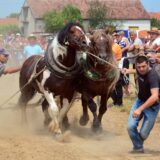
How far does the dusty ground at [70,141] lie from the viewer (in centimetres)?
677

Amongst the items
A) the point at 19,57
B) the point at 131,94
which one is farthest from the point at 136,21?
the point at 131,94

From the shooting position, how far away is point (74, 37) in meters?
7.93

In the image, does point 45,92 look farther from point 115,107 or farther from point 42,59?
point 115,107

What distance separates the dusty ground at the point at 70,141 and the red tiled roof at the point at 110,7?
52536 mm

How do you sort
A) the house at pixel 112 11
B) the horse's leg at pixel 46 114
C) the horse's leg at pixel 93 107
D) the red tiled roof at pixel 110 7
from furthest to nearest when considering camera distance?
the red tiled roof at pixel 110 7, the house at pixel 112 11, the horse's leg at pixel 46 114, the horse's leg at pixel 93 107

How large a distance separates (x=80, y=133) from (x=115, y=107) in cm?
308

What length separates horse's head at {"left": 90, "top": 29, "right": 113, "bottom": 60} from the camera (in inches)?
323

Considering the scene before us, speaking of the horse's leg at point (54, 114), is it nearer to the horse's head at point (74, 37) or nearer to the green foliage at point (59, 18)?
the horse's head at point (74, 37)

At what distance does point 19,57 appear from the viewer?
68.4 ft

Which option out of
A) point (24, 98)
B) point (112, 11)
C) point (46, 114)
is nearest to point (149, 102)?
point (46, 114)

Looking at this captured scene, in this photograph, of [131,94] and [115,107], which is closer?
[115,107]

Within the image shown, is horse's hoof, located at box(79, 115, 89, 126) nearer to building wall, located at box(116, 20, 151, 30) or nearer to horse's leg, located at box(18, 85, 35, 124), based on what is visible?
horse's leg, located at box(18, 85, 35, 124)

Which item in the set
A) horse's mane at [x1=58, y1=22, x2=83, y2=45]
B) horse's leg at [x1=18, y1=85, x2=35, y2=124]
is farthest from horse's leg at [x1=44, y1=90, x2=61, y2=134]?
horse's leg at [x1=18, y1=85, x2=35, y2=124]

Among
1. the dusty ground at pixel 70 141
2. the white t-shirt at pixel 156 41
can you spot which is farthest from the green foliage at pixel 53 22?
the dusty ground at pixel 70 141
